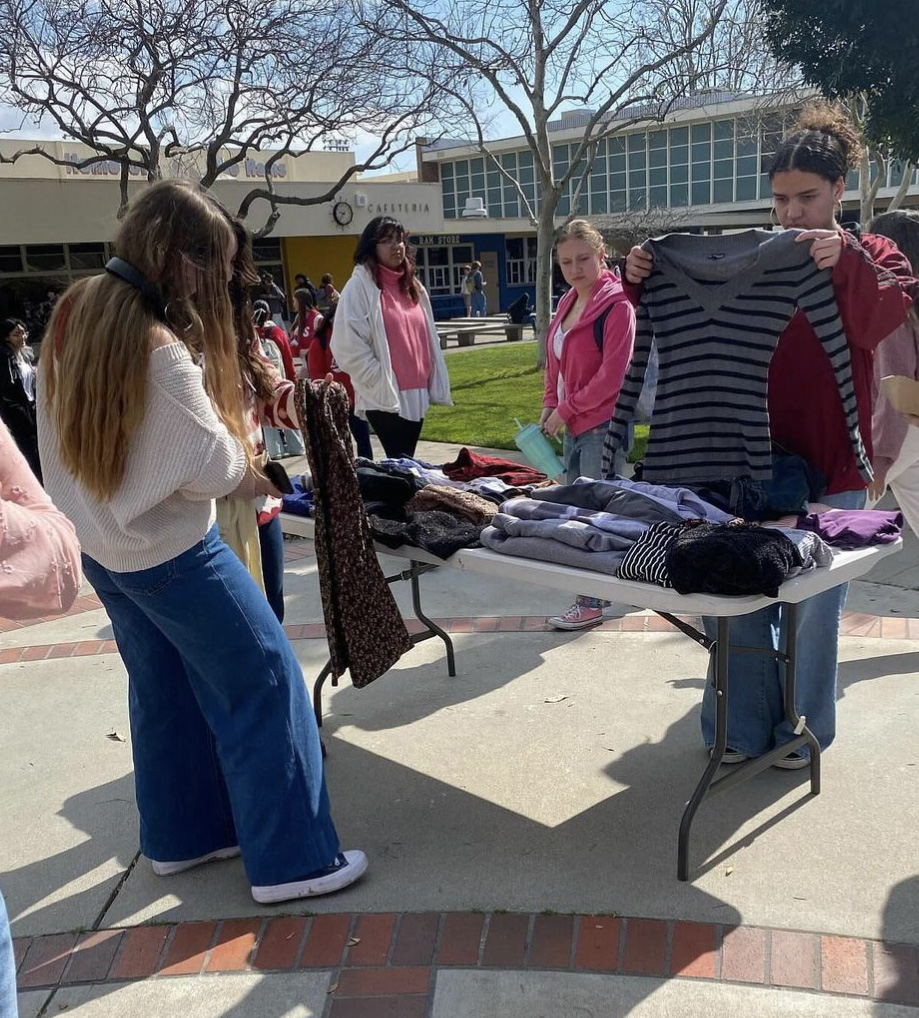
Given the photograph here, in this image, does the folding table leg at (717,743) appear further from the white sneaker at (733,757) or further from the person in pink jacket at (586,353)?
the person in pink jacket at (586,353)

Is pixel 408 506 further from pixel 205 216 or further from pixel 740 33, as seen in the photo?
pixel 740 33

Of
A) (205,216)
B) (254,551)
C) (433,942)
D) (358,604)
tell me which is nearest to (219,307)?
(205,216)

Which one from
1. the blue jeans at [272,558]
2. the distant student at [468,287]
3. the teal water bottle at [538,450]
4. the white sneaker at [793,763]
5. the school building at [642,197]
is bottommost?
the white sneaker at [793,763]

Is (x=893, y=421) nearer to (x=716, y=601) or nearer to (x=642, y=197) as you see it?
(x=716, y=601)

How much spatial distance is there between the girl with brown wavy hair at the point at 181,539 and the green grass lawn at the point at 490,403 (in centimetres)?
430

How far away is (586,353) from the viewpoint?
4.82m

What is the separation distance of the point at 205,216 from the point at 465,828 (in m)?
2.02

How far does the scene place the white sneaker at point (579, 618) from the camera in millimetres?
4906

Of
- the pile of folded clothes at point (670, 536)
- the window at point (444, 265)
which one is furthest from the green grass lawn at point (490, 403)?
the window at point (444, 265)

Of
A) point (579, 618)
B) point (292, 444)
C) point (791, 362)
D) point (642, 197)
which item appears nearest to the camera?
point (791, 362)

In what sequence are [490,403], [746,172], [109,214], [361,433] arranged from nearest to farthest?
[361,433] < [490,403] < [109,214] < [746,172]

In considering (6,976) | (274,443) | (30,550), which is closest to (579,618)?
(30,550)

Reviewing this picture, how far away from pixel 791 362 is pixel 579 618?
2.02 meters

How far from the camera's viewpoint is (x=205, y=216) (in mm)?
2611
